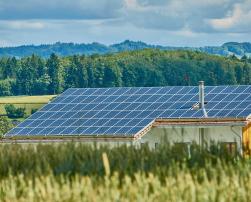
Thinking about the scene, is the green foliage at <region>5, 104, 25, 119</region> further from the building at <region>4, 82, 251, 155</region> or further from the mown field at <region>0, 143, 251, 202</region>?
the mown field at <region>0, 143, 251, 202</region>

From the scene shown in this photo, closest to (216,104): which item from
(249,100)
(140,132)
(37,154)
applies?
(249,100)

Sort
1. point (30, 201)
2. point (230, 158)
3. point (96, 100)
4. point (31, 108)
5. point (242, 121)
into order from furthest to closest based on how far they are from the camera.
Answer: point (31, 108) → point (96, 100) → point (242, 121) → point (230, 158) → point (30, 201)

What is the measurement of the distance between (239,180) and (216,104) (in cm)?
3544

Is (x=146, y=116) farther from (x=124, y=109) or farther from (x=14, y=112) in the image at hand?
(x=14, y=112)

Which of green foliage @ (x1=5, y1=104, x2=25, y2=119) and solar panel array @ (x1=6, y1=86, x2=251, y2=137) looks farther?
green foliage @ (x1=5, y1=104, x2=25, y2=119)

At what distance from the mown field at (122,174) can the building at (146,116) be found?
2595cm

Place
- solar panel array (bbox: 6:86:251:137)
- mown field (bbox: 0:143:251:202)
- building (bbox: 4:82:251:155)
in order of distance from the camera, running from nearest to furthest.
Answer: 1. mown field (bbox: 0:143:251:202)
2. building (bbox: 4:82:251:155)
3. solar panel array (bbox: 6:86:251:137)

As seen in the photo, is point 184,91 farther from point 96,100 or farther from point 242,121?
point 242,121

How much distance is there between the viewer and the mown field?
14836 mm

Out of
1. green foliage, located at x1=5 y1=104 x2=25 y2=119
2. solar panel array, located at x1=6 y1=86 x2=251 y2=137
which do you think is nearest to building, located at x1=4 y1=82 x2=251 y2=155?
solar panel array, located at x1=6 y1=86 x2=251 y2=137

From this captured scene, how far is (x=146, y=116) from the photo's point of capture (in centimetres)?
4956

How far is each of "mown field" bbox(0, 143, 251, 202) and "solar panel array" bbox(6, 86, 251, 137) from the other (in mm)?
28372

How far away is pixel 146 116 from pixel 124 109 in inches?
67.0

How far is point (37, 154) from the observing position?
1859cm
